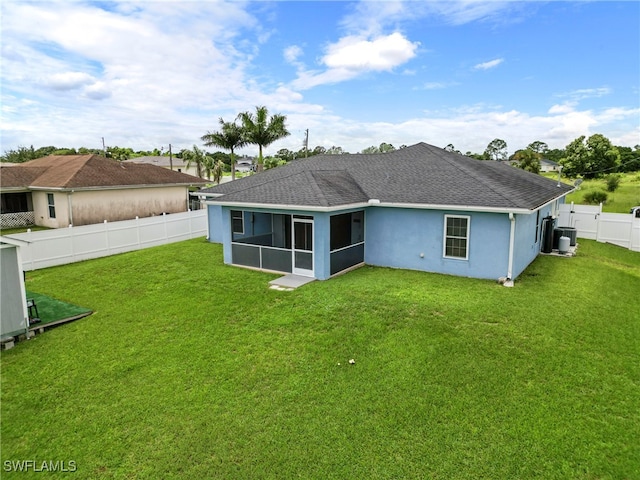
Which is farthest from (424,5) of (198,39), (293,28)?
(198,39)

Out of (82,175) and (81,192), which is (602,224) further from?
(82,175)

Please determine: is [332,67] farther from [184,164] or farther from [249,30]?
[184,164]

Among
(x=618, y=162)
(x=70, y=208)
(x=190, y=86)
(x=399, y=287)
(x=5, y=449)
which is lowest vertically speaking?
(x=5, y=449)

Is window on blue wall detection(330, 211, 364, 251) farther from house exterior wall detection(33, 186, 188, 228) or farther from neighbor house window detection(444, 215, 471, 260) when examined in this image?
house exterior wall detection(33, 186, 188, 228)

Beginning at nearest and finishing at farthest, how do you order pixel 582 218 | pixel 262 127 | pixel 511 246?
pixel 511 246 → pixel 582 218 → pixel 262 127

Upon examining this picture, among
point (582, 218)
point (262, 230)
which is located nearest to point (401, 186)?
point (262, 230)

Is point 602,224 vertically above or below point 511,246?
below
